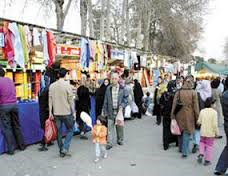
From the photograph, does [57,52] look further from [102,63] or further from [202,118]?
[202,118]

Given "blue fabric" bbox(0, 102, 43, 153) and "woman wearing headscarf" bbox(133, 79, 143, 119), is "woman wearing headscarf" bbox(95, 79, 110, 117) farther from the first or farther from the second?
"woman wearing headscarf" bbox(133, 79, 143, 119)

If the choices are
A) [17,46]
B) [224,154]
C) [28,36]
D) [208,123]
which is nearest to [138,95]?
[28,36]

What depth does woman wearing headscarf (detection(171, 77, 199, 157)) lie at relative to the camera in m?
8.01

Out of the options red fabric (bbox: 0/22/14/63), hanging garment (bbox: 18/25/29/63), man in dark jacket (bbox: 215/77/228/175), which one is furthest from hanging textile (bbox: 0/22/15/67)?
→ man in dark jacket (bbox: 215/77/228/175)

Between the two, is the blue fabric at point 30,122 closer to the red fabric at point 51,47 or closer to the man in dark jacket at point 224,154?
the red fabric at point 51,47

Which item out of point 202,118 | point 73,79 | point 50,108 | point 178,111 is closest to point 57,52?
point 73,79

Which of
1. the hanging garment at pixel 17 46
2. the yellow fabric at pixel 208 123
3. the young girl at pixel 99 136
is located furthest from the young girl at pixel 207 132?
the hanging garment at pixel 17 46

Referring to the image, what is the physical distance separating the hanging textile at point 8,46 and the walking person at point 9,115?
1.14 meters

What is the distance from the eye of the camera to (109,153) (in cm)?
831

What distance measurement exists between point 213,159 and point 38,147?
3967mm

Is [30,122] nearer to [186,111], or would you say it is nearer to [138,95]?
[186,111]

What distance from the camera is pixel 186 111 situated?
805 cm

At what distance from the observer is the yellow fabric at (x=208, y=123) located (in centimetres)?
726

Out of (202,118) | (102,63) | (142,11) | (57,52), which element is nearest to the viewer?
(202,118)
